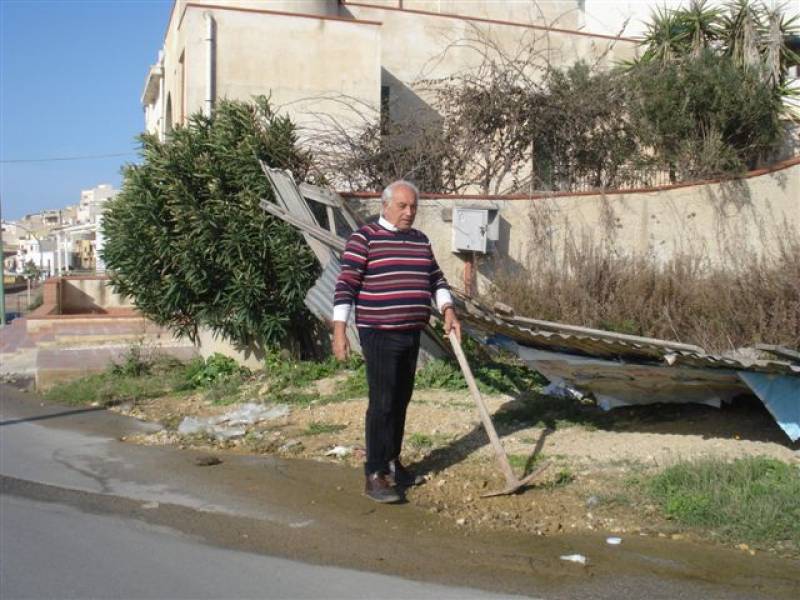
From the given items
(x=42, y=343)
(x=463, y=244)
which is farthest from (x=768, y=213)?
(x=42, y=343)

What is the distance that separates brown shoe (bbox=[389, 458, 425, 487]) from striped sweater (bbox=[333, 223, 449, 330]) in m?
0.96

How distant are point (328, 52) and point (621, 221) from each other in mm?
6840

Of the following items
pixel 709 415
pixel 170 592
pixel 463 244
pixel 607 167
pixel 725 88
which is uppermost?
pixel 725 88

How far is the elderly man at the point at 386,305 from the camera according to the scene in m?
5.35

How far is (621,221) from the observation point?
10062mm

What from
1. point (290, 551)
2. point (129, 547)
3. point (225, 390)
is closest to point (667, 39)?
point (225, 390)

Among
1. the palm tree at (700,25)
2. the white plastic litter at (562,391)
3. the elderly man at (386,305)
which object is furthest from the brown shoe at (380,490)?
the palm tree at (700,25)

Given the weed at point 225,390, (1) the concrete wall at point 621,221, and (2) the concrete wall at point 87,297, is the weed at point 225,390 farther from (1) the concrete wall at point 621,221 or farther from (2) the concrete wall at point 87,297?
(2) the concrete wall at point 87,297

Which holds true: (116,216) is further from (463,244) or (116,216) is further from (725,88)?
(725,88)

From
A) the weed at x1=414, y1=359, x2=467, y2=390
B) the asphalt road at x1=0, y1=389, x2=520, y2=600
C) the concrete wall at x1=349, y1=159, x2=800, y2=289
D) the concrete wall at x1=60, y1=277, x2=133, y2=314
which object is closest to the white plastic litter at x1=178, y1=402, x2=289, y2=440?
the asphalt road at x1=0, y1=389, x2=520, y2=600

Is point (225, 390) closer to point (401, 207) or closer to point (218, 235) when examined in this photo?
point (218, 235)

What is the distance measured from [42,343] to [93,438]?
738cm

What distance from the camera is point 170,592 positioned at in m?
4.12

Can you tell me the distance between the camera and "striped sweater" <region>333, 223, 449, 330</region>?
534cm
